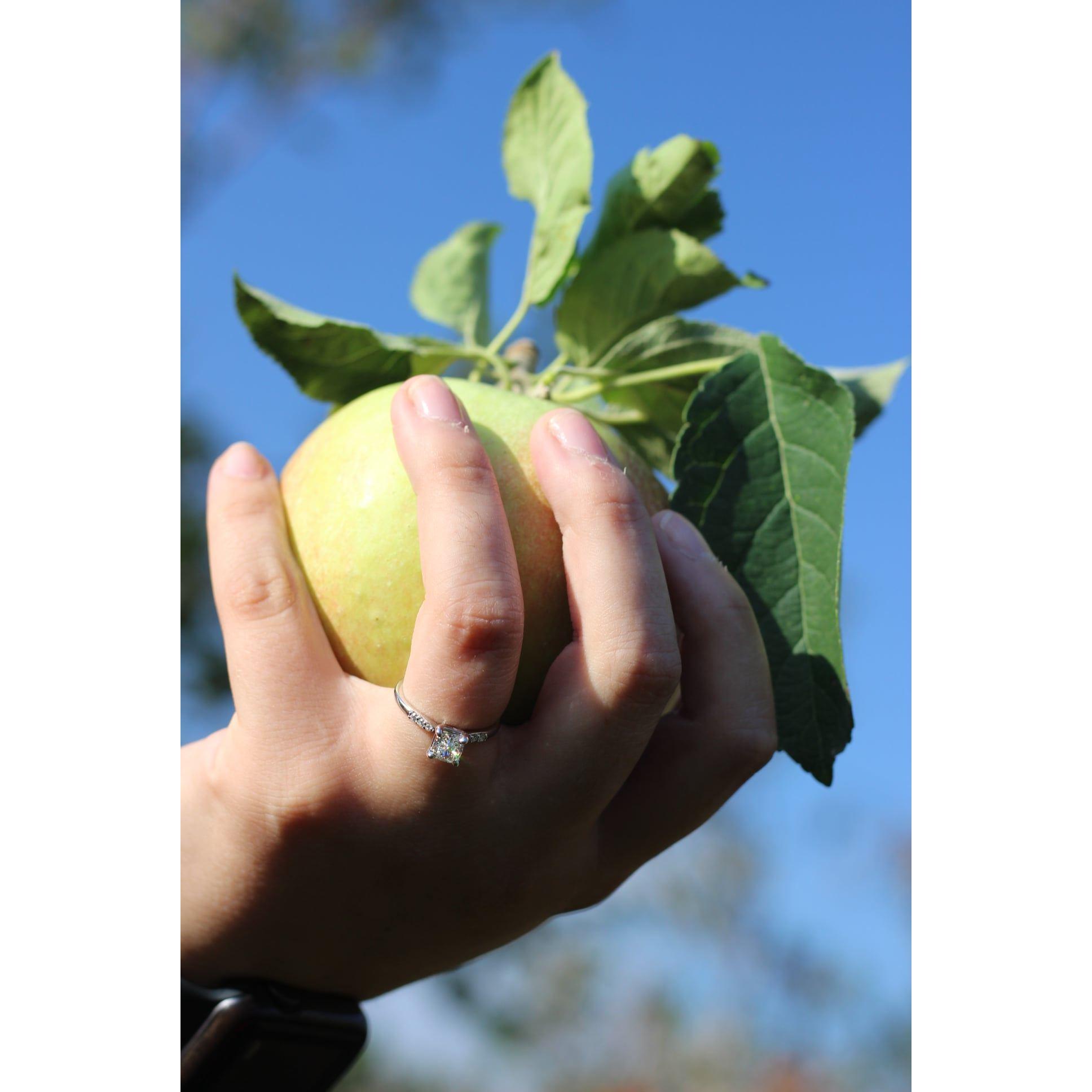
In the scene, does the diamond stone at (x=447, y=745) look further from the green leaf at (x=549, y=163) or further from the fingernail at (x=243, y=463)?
the green leaf at (x=549, y=163)

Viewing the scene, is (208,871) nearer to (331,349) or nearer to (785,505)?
(331,349)

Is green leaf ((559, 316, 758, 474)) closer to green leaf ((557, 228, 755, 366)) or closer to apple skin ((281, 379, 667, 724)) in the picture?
green leaf ((557, 228, 755, 366))

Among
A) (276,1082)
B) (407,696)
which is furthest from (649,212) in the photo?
(276,1082)

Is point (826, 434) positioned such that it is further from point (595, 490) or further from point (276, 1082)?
point (276, 1082)

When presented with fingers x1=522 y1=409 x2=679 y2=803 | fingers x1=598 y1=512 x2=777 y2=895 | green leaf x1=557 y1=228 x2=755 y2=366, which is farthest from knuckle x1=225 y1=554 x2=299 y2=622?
green leaf x1=557 y1=228 x2=755 y2=366

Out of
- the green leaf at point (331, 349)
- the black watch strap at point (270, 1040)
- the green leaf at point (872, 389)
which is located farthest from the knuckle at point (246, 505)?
the green leaf at point (872, 389)

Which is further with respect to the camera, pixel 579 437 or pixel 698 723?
pixel 698 723

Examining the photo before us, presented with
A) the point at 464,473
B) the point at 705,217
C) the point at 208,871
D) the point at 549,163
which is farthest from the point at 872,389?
the point at 208,871
